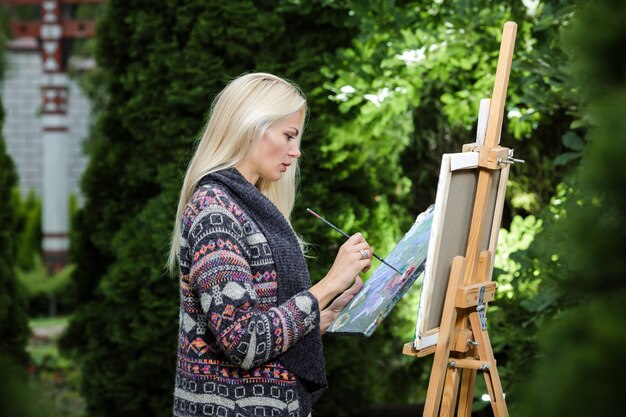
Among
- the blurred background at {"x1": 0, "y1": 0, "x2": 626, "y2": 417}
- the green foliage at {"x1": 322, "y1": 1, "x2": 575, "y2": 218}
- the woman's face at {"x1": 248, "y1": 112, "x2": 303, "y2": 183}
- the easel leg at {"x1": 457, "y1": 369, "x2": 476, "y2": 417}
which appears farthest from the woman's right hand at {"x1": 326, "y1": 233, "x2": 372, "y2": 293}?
the green foliage at {"x1": 322, "y1": 1, "x2": 575, "y2": 218}

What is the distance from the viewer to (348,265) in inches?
84.4

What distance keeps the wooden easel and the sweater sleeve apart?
0.46 metres

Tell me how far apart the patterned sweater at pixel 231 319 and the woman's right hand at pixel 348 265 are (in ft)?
0.24

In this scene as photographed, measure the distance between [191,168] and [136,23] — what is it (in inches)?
92.4

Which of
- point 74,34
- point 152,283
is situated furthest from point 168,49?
point 74,34

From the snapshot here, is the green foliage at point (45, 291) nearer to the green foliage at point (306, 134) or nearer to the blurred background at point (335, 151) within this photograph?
the blurred background at point (335, 151)

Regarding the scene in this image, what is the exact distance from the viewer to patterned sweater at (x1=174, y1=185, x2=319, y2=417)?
198cm

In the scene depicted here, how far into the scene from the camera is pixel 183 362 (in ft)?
7.03

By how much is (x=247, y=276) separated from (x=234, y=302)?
0.07m

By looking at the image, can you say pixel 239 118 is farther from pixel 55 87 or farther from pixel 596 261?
pixel 55 87

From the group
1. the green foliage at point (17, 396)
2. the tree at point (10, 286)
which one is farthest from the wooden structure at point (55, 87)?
the green foliage at point (17, 396)

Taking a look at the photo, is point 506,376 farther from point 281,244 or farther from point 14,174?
point 14,174

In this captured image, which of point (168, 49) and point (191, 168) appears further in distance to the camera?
point (168, 49)

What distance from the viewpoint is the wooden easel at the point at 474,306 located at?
2.38m
